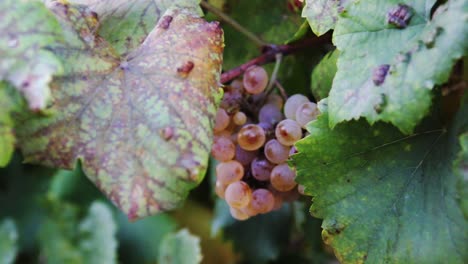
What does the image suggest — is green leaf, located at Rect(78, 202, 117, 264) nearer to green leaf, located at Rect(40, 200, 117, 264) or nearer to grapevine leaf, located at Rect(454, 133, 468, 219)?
green leaf, located at Rect(40, 200, 117, 264)

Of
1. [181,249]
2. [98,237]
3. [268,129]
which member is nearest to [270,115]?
[268,129]

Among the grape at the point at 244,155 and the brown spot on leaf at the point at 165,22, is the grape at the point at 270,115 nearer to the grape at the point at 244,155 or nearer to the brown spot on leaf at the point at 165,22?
the grape at the point at 244,155

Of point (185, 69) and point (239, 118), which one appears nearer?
point (185, 69)

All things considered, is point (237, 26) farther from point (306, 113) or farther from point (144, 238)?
point (144, 238)

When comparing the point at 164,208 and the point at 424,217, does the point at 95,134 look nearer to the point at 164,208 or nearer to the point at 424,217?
the point at 164,208

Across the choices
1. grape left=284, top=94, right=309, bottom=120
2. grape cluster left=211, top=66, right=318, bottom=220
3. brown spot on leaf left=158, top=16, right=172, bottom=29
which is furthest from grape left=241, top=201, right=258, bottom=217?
brown spot on leaf left=158, top=16, right=172, bottom=29

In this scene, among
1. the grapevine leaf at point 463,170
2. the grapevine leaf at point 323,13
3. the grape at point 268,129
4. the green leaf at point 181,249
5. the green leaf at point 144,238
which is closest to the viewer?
the grapevine leaf at point 463,170

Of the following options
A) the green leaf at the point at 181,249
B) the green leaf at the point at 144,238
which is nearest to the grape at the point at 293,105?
the green leaf at the point at 181,249
